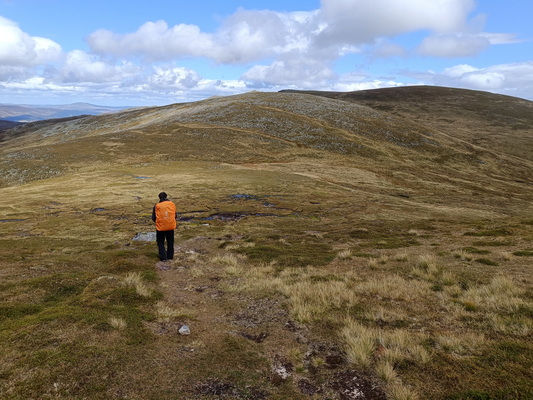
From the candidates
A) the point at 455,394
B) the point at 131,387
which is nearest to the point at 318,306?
the point at 455,394

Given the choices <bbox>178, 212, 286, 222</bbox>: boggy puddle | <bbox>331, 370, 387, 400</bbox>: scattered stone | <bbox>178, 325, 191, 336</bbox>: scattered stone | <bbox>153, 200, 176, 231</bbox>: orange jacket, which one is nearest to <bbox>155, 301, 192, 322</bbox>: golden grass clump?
<bbox>178, 325, 191, 336</bbox>: scattered stone

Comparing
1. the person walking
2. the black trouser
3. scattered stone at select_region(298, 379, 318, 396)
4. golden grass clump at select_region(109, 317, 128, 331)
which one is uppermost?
the person walking

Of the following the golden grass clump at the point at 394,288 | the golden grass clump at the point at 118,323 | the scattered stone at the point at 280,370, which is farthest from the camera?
the golden grass clump at the point at 394,288

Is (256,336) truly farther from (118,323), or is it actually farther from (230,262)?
(230,262)

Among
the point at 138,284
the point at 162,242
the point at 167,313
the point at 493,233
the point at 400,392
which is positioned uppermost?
the point at 400,392

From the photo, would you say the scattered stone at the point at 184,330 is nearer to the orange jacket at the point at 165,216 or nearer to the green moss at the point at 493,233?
the orange jacket at the point at 165,216

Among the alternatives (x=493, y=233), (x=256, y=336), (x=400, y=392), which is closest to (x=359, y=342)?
(x=400, y=392)

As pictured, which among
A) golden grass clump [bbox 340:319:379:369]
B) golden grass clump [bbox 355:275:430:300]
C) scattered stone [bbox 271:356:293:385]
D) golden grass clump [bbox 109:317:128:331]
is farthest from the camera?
golden grass clump [bbox 355:275:430:300]

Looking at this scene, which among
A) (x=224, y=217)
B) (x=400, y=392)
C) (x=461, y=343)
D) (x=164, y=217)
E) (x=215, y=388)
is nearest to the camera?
(x=400, y=392)

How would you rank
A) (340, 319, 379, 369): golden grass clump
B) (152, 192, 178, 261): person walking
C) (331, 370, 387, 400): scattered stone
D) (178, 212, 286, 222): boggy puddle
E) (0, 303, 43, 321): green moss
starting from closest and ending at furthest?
(331, 370, 387, 400): scattered stone, (340, 319, 379, 369): golden grass clump, (0, 303, 43, 321): green moss, (152, 192, 178, 261): person walking, (178, 212, 286, 222): boggy puddle

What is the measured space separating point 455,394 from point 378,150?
88.6m

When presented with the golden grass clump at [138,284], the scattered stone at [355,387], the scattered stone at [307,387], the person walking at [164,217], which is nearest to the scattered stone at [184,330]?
the golden grass clump at [138,284]

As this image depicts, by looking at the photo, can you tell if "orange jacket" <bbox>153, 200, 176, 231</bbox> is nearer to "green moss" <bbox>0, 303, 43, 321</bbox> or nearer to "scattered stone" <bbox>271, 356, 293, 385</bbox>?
"green moss" <bbox>0, 303, 43, 321</bbox>

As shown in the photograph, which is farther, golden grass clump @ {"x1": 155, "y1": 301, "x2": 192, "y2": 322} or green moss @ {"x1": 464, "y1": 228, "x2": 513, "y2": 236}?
green moss @ {"x1": 464, "y1": 228, "x2": 513, "y2": 236}
